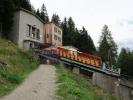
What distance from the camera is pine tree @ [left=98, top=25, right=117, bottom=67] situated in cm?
11062

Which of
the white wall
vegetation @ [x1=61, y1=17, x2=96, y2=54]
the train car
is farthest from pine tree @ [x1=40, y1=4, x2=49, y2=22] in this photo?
the train car

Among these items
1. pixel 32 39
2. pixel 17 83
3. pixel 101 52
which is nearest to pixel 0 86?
pixel 17 83

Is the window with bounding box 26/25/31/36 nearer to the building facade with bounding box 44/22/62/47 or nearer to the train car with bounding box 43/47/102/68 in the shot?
the building facade with bounding box 44/22/62/47

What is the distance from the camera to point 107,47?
4592 inches

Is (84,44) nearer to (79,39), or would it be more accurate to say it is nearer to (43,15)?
(79,39)

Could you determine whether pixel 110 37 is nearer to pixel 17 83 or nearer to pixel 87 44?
pixel 87 44

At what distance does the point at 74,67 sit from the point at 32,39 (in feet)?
52.0

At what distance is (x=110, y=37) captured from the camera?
12306 centimetres

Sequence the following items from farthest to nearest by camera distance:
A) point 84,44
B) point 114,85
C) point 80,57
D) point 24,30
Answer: point 84,44
point 24,30
point 80,57
point 114,85

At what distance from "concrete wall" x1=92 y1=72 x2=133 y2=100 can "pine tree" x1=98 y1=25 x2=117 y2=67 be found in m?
55.0

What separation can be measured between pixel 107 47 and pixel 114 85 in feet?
229

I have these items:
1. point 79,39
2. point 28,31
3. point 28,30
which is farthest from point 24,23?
point 79,39

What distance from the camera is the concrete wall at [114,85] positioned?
A: 148 ft

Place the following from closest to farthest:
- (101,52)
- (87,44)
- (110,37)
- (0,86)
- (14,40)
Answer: (0,86) < (14,40) < (87,44) < (101,52) < (110,37)
